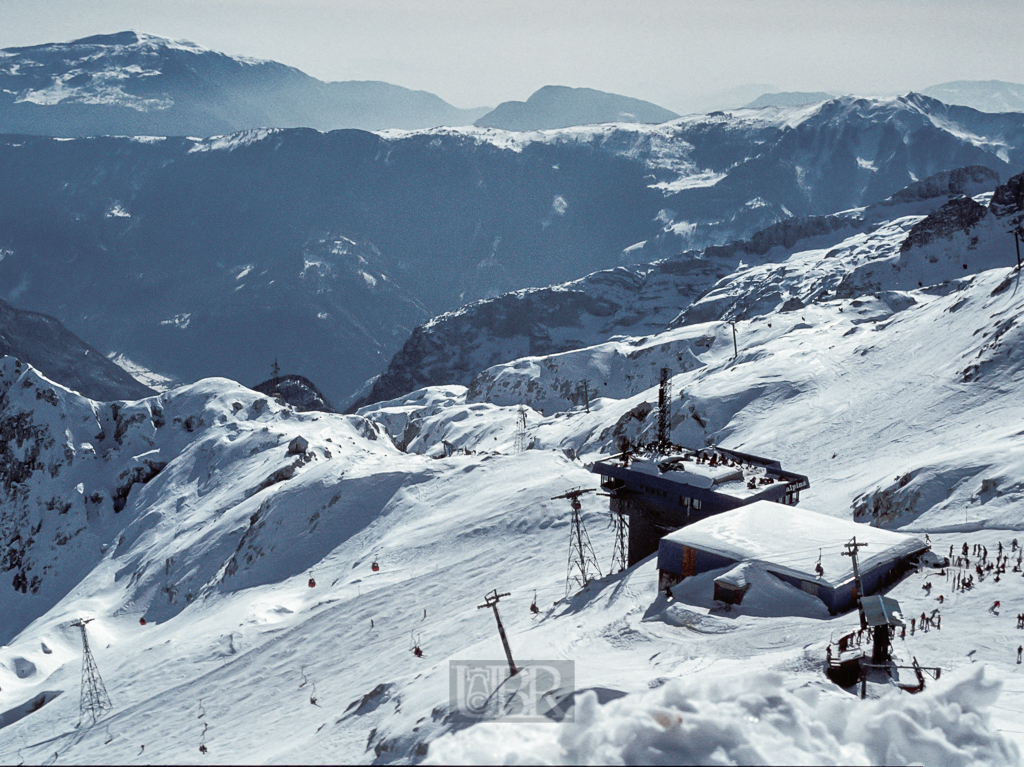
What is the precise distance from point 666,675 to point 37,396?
154582 millimetres

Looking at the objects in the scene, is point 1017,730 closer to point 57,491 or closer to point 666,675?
point 666,675

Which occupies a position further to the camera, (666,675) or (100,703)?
(100,703)

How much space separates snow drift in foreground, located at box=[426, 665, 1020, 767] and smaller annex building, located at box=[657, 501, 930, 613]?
3131 cm

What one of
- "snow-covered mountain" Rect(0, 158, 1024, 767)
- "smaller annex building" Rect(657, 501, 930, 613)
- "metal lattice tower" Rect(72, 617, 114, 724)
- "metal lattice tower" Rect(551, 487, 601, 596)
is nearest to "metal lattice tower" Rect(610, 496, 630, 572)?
"metal lattice tower" Rect(551, 487, 601, 596)

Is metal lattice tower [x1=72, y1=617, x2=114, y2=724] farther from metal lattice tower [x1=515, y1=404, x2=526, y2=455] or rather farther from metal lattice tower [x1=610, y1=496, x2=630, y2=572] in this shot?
metal lattice tower [x1=515, y1=404, x2=526, y2=455]

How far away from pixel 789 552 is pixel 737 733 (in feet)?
127

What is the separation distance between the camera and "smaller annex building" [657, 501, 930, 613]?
44.7m

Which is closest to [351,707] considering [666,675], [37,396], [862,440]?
[666,675]

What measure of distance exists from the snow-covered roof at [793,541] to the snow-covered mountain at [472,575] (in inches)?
89.7

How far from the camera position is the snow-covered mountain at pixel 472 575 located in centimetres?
1402

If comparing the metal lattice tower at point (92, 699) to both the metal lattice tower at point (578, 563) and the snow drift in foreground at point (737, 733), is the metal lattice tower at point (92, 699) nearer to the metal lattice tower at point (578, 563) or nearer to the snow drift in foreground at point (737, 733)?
the metal lattice tower at point (578, 563)

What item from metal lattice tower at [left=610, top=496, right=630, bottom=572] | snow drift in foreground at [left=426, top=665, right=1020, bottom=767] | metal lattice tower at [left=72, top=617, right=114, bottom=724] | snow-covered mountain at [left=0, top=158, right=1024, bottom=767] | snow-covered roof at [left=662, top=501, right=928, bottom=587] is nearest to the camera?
snow drift in foreground at [left=426, top=665, right=1020, bottom=767]

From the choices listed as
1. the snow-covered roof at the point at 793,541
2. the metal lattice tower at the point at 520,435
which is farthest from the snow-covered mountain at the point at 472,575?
the snow-covered roof at the point at 793,541

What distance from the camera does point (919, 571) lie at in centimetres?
4794
